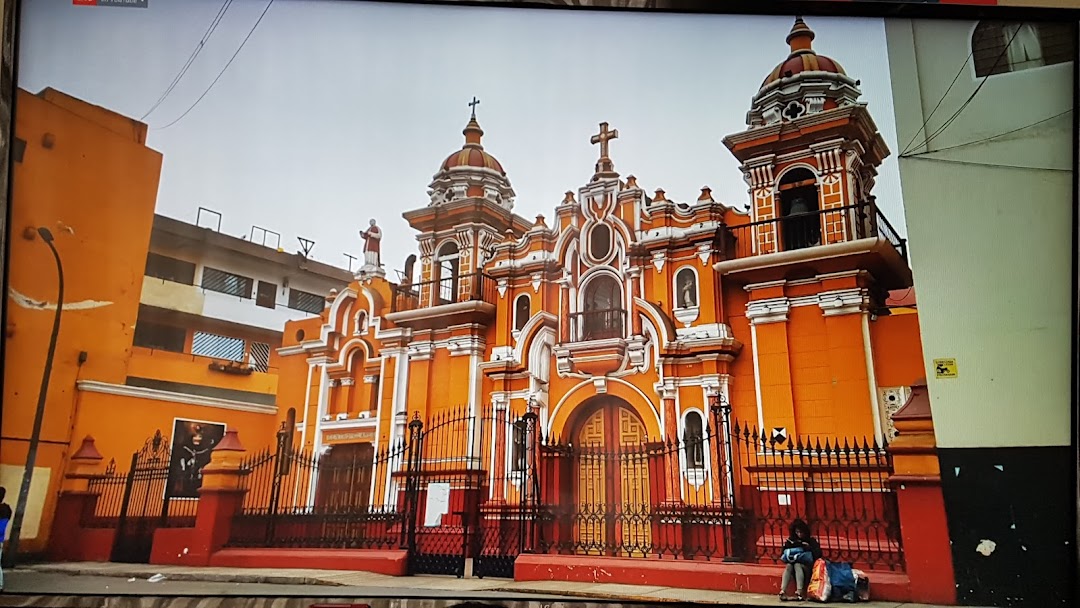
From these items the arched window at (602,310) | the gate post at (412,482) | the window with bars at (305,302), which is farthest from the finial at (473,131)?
the gate post at (412,482)

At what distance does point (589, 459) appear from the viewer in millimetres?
4746

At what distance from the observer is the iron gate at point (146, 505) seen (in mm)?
4789

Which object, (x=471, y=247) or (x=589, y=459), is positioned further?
(x=471, y=247)

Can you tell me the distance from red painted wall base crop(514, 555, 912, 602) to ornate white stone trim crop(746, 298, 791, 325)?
1.41 metres

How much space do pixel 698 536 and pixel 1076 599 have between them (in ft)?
6.69

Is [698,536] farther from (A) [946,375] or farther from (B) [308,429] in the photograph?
(B) [308,429]

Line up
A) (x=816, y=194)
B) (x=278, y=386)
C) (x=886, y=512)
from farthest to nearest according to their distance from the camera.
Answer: (x=278, y=386) → (x=816, y=194) → (x=886, y=512)

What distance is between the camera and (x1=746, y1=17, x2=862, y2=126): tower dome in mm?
4734

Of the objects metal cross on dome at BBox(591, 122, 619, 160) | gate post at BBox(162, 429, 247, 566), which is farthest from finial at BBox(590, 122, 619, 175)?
gate post at BBox(162, 429, 247, 566)

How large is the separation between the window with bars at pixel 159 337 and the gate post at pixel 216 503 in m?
0.69

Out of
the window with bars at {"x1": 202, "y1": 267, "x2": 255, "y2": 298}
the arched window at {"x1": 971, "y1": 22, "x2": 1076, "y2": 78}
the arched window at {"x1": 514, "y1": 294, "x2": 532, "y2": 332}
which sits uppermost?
the arched window at {"x1": 971, "y1": 22, "x2": 1076, "y2": 78}

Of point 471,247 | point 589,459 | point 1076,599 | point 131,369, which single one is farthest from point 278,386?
point 1076,599

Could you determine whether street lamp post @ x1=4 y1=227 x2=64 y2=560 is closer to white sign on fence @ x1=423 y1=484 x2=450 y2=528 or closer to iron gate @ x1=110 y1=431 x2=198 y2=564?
iron gate @ x1=110 y1=431 x2=198 y2=564

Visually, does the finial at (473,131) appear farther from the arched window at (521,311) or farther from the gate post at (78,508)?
the gate post at (78,508)
